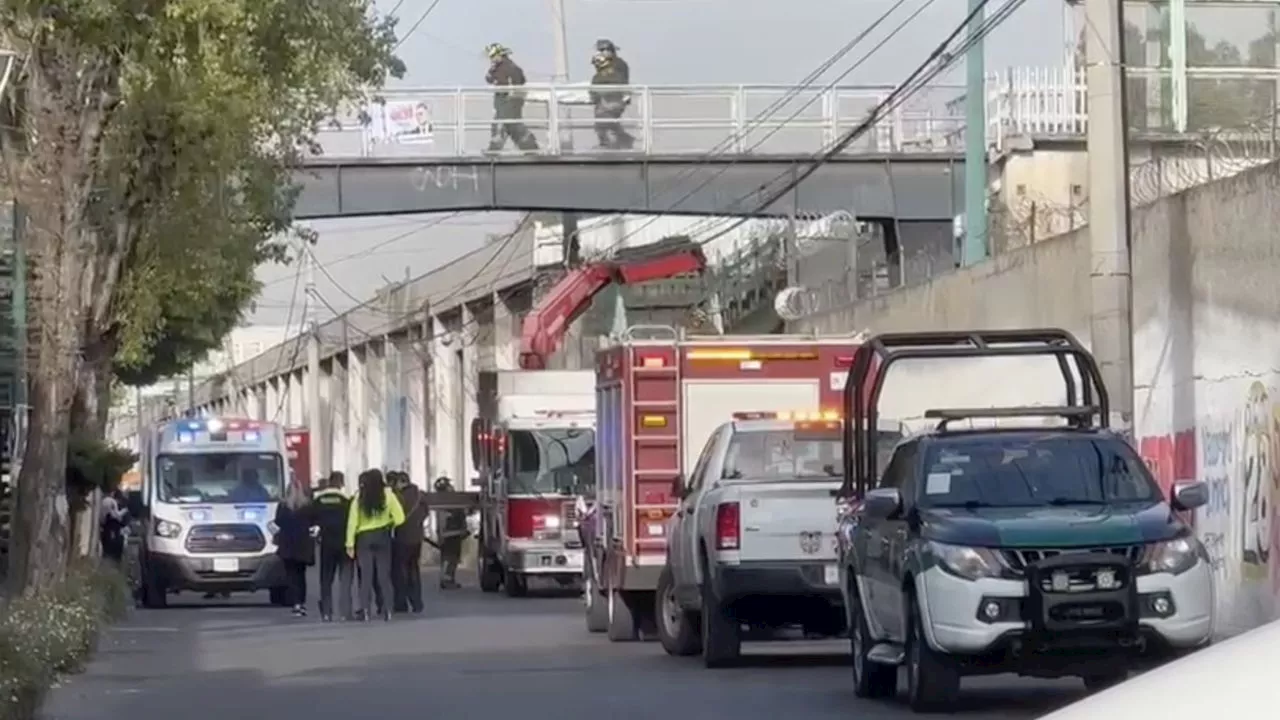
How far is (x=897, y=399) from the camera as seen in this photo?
2856 cm

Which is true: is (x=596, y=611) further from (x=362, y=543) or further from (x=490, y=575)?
(x=490, y=575)

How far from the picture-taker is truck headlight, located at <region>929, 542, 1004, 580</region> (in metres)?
15.1

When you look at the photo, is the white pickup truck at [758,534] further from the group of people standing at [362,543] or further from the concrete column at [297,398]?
the concrete column at [297,398]

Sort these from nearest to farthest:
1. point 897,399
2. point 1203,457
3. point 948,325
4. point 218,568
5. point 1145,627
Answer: point 1145,627 < point 1203,457 < point 897,399 < point 948,325 < point 218,568

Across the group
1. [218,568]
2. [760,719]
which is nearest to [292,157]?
[218,568]

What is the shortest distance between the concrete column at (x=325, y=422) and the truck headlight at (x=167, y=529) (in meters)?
43.9

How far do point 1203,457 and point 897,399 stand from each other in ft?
22.3

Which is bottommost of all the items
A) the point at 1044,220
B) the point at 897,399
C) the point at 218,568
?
the point at 218,568

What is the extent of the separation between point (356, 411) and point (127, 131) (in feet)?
213

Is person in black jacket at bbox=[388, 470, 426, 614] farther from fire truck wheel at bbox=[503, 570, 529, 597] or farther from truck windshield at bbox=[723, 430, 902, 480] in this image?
truck windshield at bbox=[723, 430, 902, 480]

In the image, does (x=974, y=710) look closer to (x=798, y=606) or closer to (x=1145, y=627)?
(x=1145, y=627)

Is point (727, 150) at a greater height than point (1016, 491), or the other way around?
point (727, 150)

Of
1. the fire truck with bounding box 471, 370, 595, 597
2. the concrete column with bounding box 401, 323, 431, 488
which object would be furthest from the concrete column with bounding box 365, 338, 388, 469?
the fire truck with bounding box 471, 370, 595, 597

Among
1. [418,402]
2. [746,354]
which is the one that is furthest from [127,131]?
[418,402]
